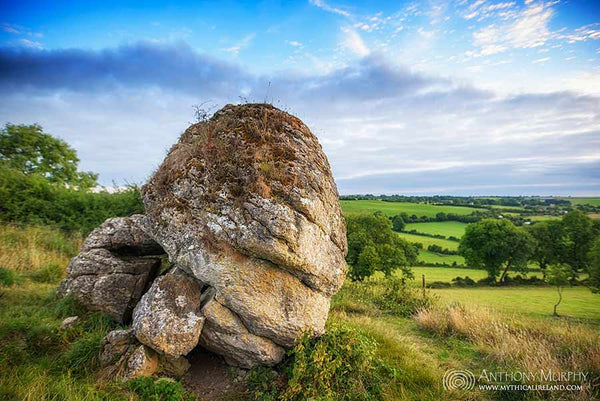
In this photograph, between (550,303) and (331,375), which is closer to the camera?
(331,375)

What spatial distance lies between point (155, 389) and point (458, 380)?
687 cm

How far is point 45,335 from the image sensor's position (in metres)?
6.29

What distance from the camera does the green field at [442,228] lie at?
56.3 meters

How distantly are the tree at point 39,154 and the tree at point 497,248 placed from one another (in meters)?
50.0

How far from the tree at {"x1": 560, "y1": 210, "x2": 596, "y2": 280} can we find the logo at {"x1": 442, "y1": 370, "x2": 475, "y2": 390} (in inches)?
1607

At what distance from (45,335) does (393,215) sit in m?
60.0

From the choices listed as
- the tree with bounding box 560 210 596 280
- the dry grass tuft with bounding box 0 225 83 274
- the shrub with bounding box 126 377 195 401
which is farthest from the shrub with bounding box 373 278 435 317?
the tree with bounding box 560 210 596 280

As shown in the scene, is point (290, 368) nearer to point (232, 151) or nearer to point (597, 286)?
point (232, 151)

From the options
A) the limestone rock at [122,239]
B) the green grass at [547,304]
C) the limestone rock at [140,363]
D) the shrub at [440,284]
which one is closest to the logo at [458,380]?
the limestone rock at [140,363]

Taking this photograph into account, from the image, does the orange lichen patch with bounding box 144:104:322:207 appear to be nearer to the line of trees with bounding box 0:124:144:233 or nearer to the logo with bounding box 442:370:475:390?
the logo with bounding box 442:370:475:390

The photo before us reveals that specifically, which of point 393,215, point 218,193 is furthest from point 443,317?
point 393,215

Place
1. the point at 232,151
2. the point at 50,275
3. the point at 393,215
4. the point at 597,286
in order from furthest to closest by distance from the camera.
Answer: the point at 393,215
the point at 597,286
the point at 50,275
the point at 232,151

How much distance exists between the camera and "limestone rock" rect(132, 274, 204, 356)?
17.9ft

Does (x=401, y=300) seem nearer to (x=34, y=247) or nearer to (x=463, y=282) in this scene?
(x=34, y=247)
